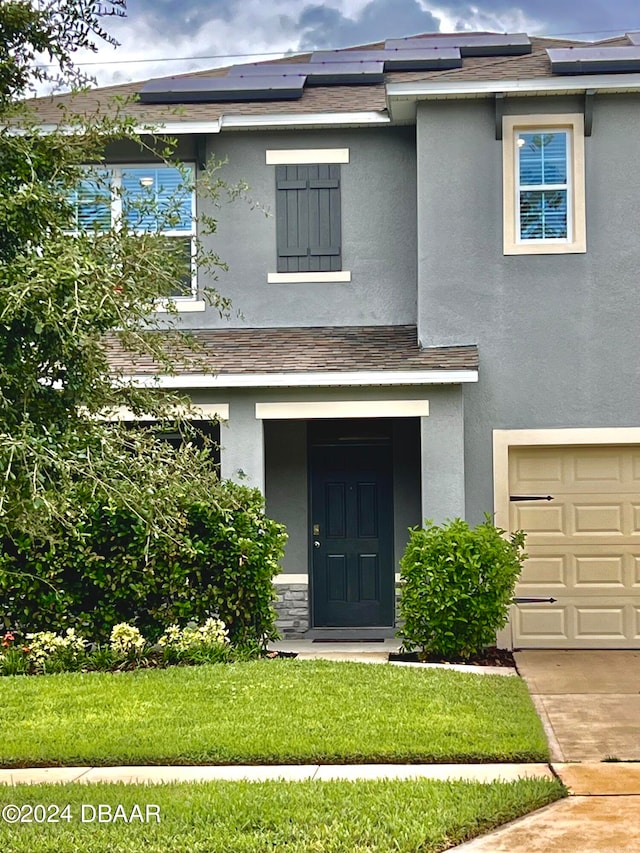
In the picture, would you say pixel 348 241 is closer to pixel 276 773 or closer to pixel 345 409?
pixel 345 409

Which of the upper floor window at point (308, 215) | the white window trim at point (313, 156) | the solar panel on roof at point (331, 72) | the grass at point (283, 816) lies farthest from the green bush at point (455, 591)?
the solar panel on roof at point (331, 72)

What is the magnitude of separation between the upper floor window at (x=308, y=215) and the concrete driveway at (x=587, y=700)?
518cm

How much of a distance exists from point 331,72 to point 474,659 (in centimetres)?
808

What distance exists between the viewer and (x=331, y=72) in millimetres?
15375

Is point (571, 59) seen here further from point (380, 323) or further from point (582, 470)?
point (582, 470)

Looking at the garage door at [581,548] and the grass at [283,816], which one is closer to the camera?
the grass at [283,816]

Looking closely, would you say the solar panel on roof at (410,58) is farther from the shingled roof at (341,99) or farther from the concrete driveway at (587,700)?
the concrete driveway at (587,700)

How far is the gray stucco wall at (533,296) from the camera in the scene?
12914mm

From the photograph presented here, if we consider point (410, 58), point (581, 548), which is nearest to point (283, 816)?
point (581, 548)

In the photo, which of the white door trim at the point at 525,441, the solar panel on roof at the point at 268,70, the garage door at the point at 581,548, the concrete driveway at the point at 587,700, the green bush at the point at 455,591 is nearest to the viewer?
the concrete driveway at the point at 587,700

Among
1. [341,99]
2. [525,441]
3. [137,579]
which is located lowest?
[137,579]

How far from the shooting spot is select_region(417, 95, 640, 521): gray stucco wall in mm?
12914

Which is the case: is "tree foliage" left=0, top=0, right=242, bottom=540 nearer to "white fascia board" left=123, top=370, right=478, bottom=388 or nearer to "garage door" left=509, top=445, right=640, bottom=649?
"white fascia board" left=123, top=370, right=478, bottom=388

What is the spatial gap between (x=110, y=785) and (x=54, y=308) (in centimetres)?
304
